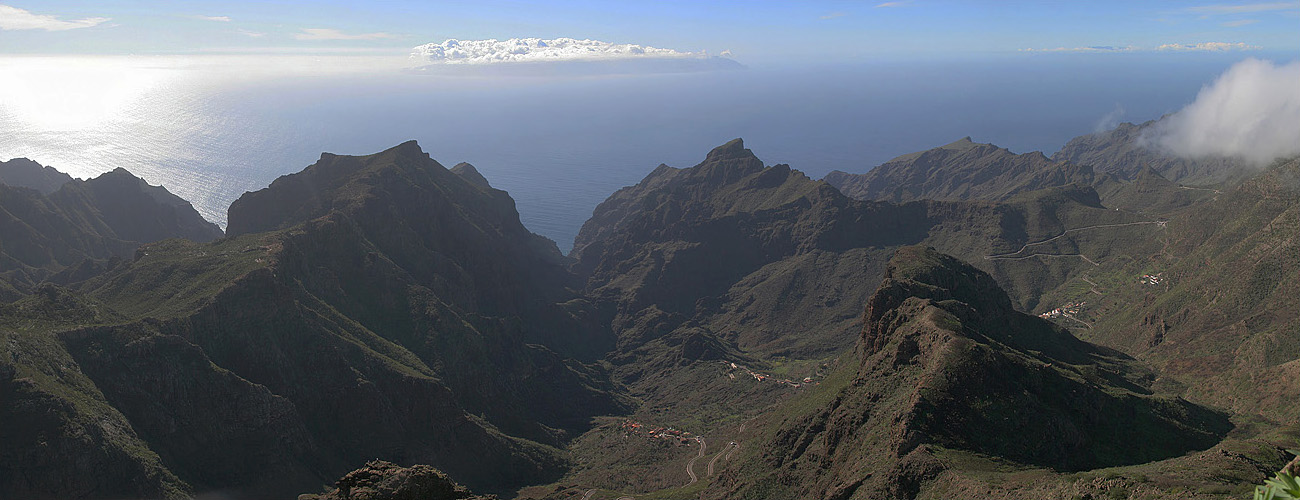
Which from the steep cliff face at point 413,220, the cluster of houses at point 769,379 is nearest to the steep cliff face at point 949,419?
the cluster of houses at point 769,379

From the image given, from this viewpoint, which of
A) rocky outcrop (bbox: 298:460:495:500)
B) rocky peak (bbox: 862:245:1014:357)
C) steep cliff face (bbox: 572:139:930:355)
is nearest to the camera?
rocky outcrop (bbox: 298:460:495:500)

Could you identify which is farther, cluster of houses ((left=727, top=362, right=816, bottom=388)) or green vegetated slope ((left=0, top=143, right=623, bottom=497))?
cluster of houses ((left=727, top=362, right=816, bottom=388))

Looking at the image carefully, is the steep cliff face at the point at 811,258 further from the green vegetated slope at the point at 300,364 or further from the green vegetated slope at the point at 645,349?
the green vegetated slope at the point at 300,364

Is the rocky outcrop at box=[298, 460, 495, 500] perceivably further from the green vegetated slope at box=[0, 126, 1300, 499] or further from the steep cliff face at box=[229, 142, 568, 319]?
the steep cliff face at box=[229, 142, 568, 319]

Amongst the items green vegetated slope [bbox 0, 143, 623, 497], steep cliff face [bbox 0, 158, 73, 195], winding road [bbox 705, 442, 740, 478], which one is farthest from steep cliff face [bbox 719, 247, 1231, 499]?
steep cliff face [bbox 0, 158, 73, 195]

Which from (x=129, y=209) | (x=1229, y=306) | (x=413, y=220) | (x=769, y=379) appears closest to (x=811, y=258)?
(x=769, y=379)

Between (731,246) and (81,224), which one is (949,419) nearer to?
(731,246)

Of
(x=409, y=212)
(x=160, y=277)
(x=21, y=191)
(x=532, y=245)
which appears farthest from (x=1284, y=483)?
(x=21, y=191)
